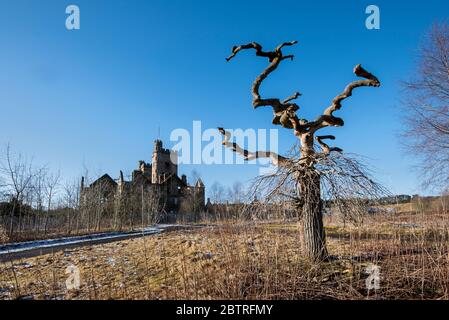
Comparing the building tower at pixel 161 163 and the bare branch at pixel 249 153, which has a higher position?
the building tower at pixel 161 163

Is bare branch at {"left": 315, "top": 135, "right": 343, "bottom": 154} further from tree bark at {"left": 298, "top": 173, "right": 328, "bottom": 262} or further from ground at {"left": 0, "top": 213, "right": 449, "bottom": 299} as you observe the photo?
ground at {"left": 0, "top": 213, "right": 449, "bottom": 299}

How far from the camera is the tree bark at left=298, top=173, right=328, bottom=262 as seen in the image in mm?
4609

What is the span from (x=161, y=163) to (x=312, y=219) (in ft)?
157

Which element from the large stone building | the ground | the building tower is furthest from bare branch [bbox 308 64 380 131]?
the building tower

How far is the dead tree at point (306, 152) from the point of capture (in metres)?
4.66

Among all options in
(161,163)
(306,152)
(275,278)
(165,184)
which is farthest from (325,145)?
(161,163)

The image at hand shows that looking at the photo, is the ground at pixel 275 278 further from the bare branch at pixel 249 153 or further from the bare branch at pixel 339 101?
the bare branch at pixel 339 101

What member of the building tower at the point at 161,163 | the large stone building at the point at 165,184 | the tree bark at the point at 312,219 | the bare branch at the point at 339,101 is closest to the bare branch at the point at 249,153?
the tree bark at the point at 312,219

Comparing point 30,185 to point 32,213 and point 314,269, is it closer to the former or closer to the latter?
point 32,213

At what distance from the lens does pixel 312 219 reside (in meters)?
4.71

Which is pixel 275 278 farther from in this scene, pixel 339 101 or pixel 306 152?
pixel 339 101

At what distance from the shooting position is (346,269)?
14.1ft
